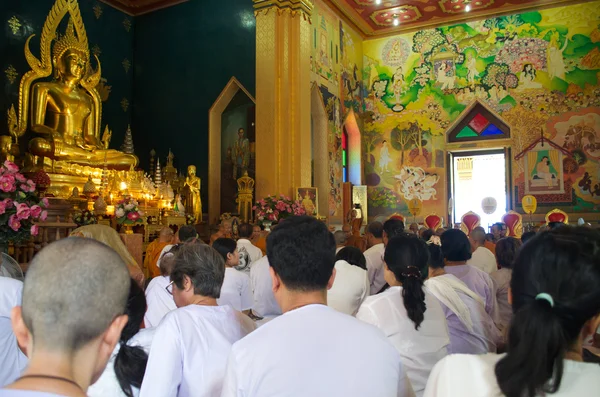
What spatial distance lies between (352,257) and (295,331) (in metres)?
2.33

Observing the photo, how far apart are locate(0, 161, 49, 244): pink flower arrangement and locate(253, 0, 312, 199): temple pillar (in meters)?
6.62

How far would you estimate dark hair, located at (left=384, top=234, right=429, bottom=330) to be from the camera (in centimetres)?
214

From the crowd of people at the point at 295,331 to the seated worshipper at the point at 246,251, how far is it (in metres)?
2.39

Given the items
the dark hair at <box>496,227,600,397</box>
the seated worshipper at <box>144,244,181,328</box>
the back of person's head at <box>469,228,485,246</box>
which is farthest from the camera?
the back of person's head at <box>469,228,485,246</box>

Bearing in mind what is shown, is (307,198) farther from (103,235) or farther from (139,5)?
(103,235)

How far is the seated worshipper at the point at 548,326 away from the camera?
1.04 meters

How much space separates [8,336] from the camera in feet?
7.35

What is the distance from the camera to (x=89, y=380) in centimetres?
94

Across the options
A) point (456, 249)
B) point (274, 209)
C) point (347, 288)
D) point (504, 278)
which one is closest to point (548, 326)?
point (456, 249)

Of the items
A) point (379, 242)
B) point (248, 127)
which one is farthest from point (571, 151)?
point (379, 242)

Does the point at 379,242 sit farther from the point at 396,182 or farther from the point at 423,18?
the point at 423,18

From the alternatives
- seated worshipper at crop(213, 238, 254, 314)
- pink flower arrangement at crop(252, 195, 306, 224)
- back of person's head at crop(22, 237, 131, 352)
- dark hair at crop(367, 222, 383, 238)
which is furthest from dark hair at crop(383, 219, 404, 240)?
pink flower arrangement at crop(252, 195, 306, 224)

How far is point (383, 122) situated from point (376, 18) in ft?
8.67

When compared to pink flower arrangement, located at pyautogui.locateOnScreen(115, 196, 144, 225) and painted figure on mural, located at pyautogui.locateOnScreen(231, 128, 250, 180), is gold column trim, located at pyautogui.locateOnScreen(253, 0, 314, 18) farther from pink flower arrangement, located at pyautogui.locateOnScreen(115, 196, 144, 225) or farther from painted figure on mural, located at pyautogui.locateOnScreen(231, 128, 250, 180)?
pink flower arrangement, located at pyautogui.locateOnScreen(115, 196, 144, 225)
